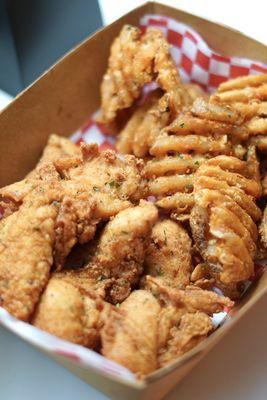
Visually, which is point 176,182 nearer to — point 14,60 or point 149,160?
point 149,160

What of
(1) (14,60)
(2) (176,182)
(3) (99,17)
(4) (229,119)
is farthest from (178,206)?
(3) (99,17)

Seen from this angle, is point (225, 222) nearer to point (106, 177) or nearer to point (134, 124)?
point (106, 177)

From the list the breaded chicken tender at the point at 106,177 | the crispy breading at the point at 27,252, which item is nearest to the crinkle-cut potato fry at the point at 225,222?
the breaded chicken tender at the point at 106,177

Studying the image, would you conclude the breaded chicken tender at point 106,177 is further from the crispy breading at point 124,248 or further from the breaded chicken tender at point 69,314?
the breaded chicken tender at point 69,314

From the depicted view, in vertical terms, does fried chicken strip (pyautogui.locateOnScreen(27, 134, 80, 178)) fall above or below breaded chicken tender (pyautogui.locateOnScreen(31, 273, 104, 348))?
above

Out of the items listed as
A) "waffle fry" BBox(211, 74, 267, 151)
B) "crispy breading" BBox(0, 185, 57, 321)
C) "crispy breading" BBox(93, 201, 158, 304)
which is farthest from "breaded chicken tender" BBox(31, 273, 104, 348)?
"waffle fry" BBox(211, 74, 267, 151)

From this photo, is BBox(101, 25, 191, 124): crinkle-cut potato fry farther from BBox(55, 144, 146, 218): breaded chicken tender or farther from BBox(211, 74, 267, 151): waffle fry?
BBox(55, 144, 146, 218): breaded chicken tender
